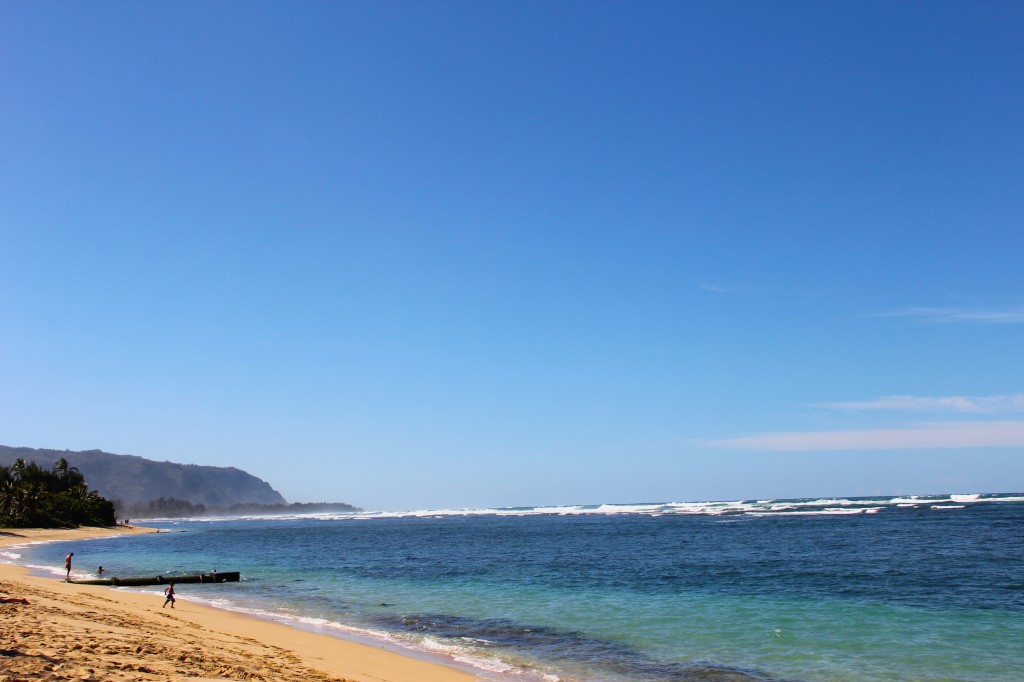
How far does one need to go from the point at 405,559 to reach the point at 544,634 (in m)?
36.5

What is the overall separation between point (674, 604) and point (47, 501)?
10436cm

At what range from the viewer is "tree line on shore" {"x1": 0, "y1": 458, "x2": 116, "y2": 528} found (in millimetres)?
91938

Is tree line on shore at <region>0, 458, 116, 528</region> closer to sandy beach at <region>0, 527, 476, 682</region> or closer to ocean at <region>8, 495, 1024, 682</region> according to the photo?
ocean at <region>8, 495, 1024, 682</region>

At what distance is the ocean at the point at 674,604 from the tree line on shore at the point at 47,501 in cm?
4006

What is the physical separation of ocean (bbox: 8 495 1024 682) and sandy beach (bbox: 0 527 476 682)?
2204 millimetres

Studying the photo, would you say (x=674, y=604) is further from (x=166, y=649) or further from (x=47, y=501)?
(x=47, y=501)

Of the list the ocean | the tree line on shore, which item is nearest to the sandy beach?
the ocean

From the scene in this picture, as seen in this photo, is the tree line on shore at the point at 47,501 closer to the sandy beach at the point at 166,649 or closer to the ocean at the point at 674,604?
the ocean at the point at 674,604

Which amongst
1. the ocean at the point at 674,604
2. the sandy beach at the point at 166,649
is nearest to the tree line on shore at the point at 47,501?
the ocean at the point at 674,604

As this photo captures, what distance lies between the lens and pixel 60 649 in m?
13.7

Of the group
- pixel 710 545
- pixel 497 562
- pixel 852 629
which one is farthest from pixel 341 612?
pixel 710 545

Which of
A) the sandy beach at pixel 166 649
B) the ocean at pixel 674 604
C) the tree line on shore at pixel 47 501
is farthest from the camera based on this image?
the tree line on shore at pixel 47 501

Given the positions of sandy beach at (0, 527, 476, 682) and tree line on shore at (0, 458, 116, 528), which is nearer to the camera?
sandy beach at (0, 527, 476, 682)

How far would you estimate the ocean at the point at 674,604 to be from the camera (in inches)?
746
